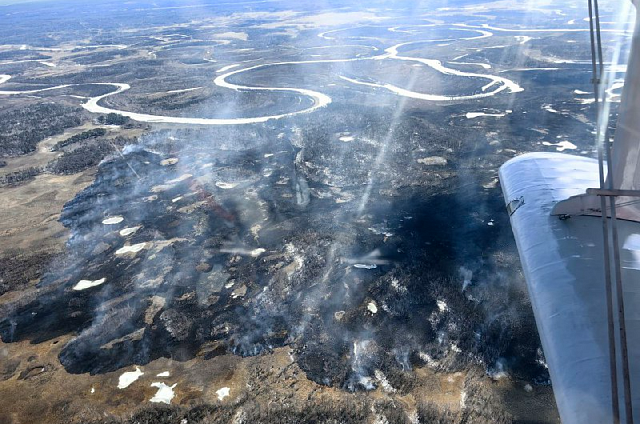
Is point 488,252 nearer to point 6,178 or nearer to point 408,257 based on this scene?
point 408,257

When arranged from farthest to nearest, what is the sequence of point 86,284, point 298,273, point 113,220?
point 113,220, point 86,284, point 298,273

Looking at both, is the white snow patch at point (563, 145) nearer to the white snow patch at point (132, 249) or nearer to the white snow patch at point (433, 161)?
the white snow patch at point (433, 161)

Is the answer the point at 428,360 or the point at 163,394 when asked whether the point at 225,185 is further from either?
the point at 428,360

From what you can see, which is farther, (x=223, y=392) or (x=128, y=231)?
(x=128, y=231)

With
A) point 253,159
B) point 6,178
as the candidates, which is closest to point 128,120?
point 6,178

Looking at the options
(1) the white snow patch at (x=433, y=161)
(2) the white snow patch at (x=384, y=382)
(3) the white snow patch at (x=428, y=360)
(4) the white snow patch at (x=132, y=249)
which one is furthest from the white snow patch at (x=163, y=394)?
(1) the white snow patch at (x=433, y=161)

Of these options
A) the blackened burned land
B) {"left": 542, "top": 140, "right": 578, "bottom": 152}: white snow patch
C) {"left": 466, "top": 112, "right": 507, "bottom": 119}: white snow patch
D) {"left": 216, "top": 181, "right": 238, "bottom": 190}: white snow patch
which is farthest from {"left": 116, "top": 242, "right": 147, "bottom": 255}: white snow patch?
{"left": 466, "top": 112, "right": 507, "bottom": 119}: white snow patch

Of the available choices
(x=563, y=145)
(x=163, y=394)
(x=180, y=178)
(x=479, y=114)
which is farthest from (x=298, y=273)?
(x=479, y=114)
